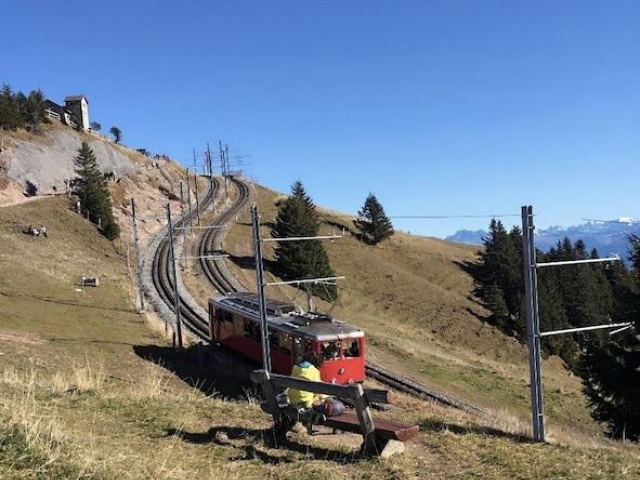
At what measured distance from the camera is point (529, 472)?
7.40 m

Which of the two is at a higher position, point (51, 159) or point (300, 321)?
point (51, 159)

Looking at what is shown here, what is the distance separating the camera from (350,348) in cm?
2161

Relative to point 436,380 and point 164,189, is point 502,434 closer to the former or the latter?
point 436,380

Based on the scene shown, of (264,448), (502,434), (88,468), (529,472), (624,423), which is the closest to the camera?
(88,468)

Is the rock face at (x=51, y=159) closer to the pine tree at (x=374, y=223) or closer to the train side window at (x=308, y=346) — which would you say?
the pine tree at (x=374, y=223)

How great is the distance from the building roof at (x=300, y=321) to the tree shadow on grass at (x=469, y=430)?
11133 mm

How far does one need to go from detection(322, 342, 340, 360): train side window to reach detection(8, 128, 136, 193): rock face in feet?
185

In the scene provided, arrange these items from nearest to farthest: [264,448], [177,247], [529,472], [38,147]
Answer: [529,472], [264,448], [177,247], [38,147]

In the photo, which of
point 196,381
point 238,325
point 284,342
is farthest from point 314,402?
point 238,325

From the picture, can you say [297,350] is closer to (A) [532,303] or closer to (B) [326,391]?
(A) [532,303]

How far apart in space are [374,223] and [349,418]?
67.4 metres

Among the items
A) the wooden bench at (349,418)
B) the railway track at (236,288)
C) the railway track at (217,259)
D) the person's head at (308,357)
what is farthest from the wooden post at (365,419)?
→ the railway track at (217,259)

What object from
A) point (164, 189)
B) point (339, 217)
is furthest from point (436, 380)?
point (164, 189)

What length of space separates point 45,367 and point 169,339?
12922 millimetres
